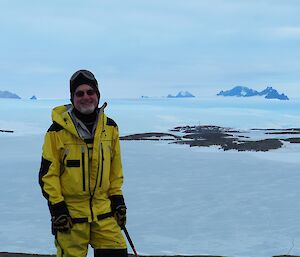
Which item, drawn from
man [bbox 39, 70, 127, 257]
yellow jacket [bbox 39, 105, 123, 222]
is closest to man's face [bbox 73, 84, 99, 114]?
man [bbox 39, 70, 127, 257]

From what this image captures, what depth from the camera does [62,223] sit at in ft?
11.1

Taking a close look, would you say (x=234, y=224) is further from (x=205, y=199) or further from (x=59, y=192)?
(x=59, y=192)

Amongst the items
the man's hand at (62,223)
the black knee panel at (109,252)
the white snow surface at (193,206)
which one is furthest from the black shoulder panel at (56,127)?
the white snow surface at (193,206)

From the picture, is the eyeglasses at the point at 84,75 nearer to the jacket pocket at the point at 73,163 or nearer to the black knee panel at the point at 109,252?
the jacket pocket at the point at 73,163

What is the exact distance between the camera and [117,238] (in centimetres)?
358

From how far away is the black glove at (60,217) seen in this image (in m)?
3.35

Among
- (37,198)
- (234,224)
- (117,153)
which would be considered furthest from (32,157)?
(117,153)

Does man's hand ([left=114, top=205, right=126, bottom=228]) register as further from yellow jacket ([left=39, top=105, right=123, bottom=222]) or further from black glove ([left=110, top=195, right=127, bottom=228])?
yellow jacket ([left=39, top=105, right=123, bottom=222])

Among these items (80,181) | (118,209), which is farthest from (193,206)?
(80,181)

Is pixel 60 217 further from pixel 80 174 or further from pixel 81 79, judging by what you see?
pixel 81 79

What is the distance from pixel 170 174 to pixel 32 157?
7.79 m

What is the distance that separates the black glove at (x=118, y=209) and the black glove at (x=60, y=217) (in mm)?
412

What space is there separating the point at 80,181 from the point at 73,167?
0.37 ft

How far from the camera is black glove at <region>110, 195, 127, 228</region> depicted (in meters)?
3.66
